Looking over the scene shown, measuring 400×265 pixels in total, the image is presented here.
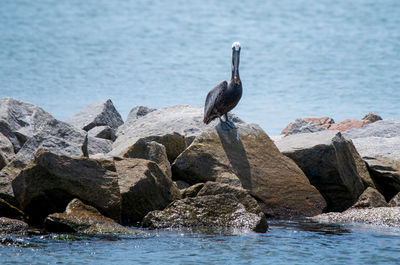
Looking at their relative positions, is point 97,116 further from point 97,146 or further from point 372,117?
point 372,117

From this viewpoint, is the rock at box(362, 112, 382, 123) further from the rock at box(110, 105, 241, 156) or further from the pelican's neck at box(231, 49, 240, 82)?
the pelican's neck at box(231, 49, 240, 82)

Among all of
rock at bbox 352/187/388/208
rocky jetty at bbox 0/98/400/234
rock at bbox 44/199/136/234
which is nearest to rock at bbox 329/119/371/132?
rocky jetty at bbox 0/98/400/234

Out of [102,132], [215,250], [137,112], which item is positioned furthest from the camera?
[137,112]

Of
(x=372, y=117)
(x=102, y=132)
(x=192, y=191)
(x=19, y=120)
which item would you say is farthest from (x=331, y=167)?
(x=372, y=117)

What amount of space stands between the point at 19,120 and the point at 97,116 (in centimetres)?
308

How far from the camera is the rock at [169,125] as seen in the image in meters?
11.8

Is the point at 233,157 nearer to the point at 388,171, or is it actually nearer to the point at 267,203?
the point at 267,203

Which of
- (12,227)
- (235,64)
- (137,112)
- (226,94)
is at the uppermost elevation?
(235,64)

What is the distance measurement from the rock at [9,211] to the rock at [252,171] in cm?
281

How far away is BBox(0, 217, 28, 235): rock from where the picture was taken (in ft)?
23.9

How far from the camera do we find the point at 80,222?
749 cm

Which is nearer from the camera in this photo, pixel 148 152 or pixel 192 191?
pixel 192 191

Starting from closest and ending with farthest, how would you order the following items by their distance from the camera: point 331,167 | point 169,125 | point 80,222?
point 80,222 → point 331,167 → point 169,125

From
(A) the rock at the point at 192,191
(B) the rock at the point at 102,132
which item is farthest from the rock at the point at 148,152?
(B) the rock at the point at 102,132
